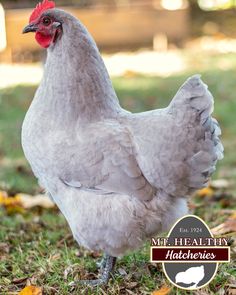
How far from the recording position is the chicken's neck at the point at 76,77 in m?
3.11

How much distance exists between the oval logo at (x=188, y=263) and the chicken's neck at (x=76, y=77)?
2.46ft

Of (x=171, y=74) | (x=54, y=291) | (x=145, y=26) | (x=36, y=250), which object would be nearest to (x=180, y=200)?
(x=54, y=291)

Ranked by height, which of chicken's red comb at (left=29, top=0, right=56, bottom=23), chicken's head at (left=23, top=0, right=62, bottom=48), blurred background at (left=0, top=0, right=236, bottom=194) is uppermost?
chicken's red comb at (left=29, top=0, right=56, bottom=23)

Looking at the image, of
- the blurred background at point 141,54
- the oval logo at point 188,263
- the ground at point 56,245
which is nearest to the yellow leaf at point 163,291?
the ground at point 56,245

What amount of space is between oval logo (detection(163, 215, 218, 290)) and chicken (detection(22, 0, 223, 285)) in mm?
247

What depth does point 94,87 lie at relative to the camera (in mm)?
3141

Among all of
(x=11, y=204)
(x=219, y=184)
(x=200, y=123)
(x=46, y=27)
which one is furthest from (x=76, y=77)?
(x=219, y=184)

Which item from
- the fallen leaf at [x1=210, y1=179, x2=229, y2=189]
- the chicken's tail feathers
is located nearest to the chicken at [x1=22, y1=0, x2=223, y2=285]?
the chicken's tail feathers

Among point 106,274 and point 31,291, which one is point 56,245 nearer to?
point 106,274

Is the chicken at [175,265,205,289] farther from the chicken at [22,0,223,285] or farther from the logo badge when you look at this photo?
the chicken at [22,0,223,285]

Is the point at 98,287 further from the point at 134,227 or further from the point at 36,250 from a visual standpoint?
the point at 36,250

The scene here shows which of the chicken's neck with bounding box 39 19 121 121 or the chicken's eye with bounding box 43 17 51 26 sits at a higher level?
the chicken's eye with bounding box 43 17 51 26

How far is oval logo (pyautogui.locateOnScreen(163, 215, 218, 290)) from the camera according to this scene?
2.77m

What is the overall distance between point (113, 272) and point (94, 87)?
0.99 meters
